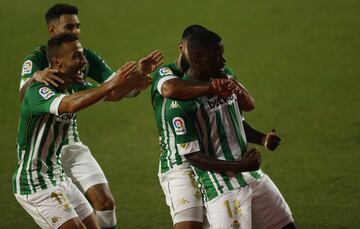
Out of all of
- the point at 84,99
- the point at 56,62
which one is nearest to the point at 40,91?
the point at 56,62

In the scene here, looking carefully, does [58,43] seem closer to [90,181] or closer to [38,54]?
[38,54]

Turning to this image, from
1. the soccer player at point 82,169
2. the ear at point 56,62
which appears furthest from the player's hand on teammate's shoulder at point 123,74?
the soccer player at point 82,169

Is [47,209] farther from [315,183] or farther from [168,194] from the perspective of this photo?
[315,183]

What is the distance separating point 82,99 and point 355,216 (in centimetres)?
419

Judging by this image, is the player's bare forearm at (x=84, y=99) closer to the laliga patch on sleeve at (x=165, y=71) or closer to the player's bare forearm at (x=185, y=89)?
the player's bare forearm at (x=185, y=89)

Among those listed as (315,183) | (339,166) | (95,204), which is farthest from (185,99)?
(339,166)

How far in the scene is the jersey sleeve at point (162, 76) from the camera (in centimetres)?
675

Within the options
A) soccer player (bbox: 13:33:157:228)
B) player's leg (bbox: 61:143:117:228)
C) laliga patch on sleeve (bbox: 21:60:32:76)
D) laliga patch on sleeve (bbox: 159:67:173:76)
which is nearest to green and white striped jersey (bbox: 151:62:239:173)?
laliga patch on sleeve (bbox: 159:67:173:76)

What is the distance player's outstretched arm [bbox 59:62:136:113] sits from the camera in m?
6.26

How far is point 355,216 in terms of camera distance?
9.27 m

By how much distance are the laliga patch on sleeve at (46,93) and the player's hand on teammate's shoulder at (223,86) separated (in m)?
1.30

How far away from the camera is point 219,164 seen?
20.1ft

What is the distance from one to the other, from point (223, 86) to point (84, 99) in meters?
1.07

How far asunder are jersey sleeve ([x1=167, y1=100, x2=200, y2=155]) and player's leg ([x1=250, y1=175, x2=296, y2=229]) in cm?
55
